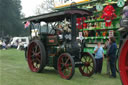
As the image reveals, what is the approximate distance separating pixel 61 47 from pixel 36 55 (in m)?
1.24

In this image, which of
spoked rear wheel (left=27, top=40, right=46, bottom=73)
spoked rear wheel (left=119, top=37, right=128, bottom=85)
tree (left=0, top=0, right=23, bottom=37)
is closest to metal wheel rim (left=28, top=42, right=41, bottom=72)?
spoked rear wheel (left=27, top=40, right=46, bottom=73)

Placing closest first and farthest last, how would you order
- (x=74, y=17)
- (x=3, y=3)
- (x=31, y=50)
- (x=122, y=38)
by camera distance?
(x=122, y=38) → (x=74, y=17) → (x=31, y=50) → (x=3, y=3)

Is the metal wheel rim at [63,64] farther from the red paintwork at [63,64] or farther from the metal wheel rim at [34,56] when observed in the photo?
the metal wheel rim at [34,56]

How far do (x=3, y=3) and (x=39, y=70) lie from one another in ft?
102

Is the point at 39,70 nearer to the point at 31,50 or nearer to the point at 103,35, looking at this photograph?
the point at 31,50

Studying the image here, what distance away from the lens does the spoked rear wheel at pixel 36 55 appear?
7.30 metres

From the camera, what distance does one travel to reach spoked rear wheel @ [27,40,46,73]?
7.30m

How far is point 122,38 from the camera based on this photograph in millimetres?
4387

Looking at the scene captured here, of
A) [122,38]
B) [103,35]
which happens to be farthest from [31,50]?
[103,35]

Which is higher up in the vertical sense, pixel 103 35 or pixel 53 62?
pixel 103 35

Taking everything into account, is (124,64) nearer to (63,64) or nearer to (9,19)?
(63,64)

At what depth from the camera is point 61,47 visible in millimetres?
7059

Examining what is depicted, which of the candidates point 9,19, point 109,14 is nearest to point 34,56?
point 109,14

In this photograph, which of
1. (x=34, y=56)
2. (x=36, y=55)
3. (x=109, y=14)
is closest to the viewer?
(x=36, y=55)
